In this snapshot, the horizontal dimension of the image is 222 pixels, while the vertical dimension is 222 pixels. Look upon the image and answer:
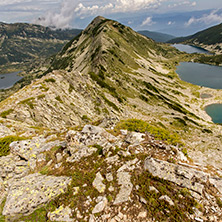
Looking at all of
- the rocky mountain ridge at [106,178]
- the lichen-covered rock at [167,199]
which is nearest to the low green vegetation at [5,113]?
the rocky mountain ridge at [106,178]

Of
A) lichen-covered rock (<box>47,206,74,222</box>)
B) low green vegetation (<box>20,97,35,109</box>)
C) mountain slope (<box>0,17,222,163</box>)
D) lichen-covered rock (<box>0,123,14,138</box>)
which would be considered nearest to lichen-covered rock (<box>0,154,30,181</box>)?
lichen-covered rock (<box>47,206,74,222</box>)

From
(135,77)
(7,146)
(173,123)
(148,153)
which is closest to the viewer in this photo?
(148,153)

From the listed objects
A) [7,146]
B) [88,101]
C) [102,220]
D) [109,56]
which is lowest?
[88,101]

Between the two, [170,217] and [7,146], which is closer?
[170,217]

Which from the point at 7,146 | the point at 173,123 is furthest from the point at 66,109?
the point at 173,123

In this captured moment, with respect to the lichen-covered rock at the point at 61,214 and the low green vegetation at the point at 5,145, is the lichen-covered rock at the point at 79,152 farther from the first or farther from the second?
the low green vegetation at the point at 5,145

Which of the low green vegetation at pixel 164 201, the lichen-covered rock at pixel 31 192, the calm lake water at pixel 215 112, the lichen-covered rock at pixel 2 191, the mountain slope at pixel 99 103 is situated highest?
the low green vegetation at pixel 164 201

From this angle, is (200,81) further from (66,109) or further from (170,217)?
(170,217)
